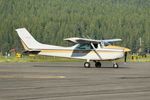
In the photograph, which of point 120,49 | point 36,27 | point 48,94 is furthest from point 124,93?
point 36,27

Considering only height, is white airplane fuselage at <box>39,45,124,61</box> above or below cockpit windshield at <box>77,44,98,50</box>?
A: below

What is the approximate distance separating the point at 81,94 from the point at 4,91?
2.64 metres

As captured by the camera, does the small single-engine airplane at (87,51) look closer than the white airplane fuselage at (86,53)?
No

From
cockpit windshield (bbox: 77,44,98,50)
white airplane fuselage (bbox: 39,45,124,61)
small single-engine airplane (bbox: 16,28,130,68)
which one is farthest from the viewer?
cockpit windshield (bbox: 77,44,98,50)

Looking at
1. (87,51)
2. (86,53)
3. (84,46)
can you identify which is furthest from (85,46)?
(86,53)

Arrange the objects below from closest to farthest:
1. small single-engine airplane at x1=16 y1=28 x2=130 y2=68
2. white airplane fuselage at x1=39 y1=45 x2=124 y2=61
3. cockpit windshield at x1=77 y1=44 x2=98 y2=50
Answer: white airplane fuselage at x1=39 y1=45 x2=124 y2=61, small single-engine airplane at x1=16 y1=28 x2=130 y2=68, cockpit windshield at x1=77 y1=44 x2=98 y2=50

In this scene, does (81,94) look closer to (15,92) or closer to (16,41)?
(15,92)

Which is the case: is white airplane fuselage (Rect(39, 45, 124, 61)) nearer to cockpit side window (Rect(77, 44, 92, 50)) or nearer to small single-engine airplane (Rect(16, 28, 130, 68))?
small single-engine airplane (Rect(16, 28, 130, 68))

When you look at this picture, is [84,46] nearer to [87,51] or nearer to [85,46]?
[85,46]

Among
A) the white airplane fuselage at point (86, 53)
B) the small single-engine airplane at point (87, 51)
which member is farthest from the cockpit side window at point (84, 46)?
the white airplane fuselage at point (86, 53)

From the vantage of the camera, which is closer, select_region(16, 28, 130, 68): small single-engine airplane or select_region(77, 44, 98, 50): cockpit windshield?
select_region(16, 28, 130, 68): small single-engine airplane

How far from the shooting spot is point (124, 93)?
49.1ft

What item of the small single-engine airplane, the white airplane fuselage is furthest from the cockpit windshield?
the white airplane fuselage

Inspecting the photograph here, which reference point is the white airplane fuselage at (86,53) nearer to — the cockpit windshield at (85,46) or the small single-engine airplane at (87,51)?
the small single-engine airplane at (87,51)
